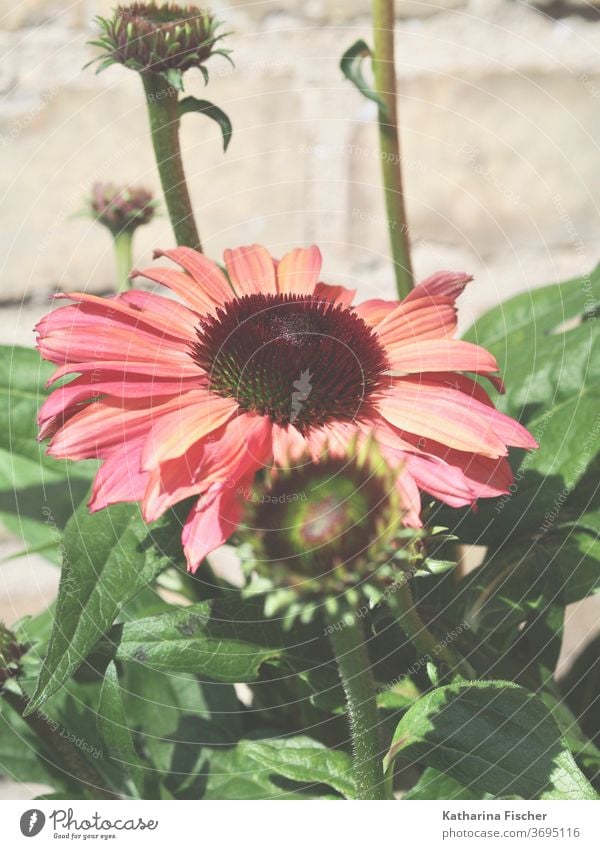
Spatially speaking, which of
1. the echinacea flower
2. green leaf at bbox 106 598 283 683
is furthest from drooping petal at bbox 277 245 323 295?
green leaf at bbox 106 598 283 683

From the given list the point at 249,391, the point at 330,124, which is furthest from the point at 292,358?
the point at 330,124

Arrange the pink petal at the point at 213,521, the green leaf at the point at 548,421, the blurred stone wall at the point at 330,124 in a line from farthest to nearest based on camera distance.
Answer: the blurred stone wall at the point at 330,124, the green leaf at the point at 548,421, the pink petal at the point at 213,521

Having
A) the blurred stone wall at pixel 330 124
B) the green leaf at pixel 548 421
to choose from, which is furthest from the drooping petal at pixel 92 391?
the blurred stone wall at pixel 330 124

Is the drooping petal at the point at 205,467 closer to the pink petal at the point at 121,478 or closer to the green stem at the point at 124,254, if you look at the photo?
the pink petal at the point at 121,478

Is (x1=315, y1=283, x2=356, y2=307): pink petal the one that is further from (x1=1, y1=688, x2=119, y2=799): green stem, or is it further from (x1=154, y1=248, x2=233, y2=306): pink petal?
(x1=1, y1=688, x2=119, y2=799): green stem

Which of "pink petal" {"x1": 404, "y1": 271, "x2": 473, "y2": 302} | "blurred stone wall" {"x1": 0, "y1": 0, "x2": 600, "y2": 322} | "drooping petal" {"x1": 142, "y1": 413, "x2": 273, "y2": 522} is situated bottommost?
"drooping petal" {"x1": 142, "y1": 413, "x2": 273, "y2": 522}
